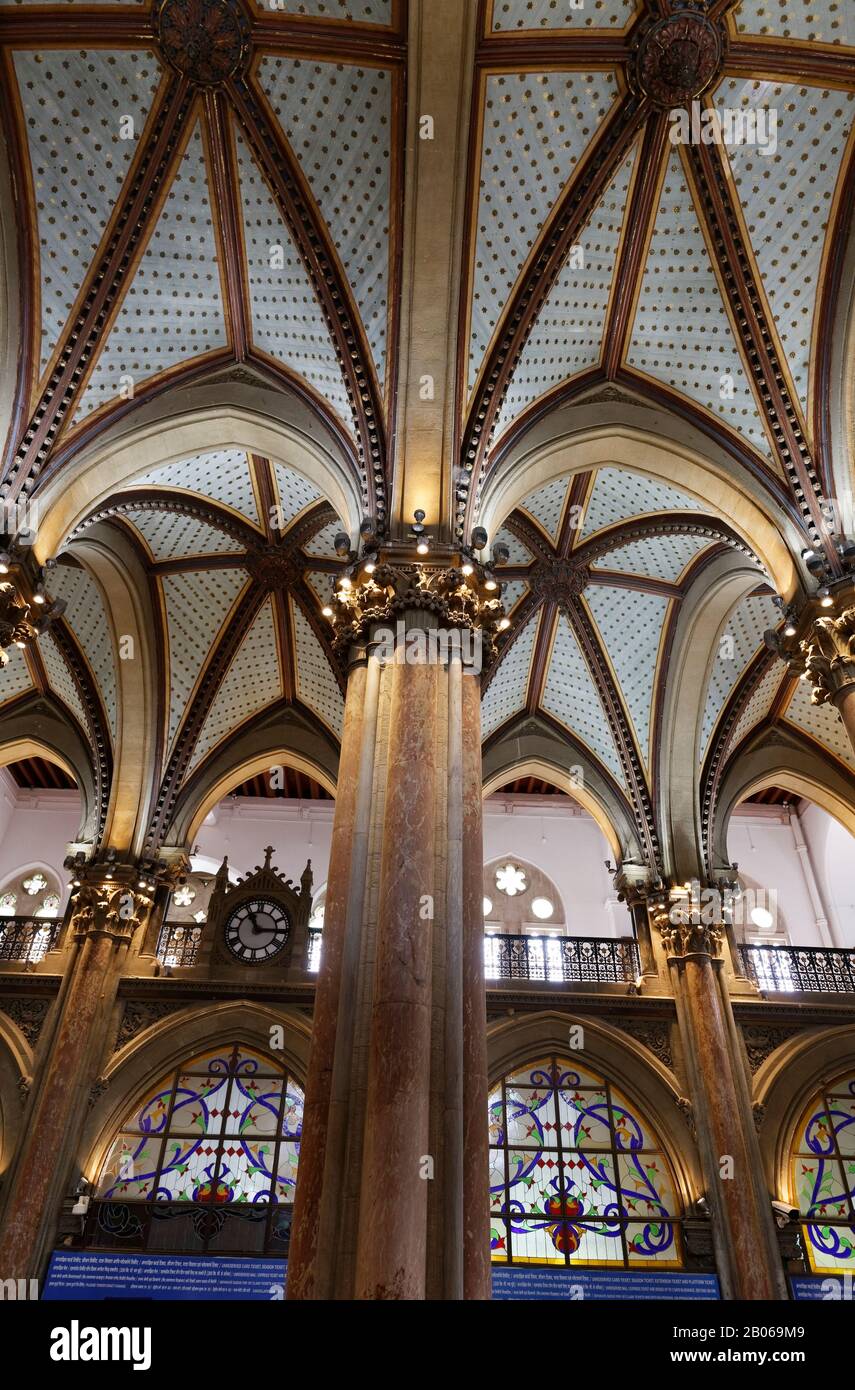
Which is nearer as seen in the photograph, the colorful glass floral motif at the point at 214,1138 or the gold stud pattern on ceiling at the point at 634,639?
the colorful glass floral motif at the point at 214,1138

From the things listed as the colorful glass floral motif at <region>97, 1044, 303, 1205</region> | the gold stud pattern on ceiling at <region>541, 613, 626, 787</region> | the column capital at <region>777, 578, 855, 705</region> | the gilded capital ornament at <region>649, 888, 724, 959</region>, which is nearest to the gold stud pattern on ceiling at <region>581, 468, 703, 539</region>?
the gold stud pattern on ceiling at <region>541, 613, 626, 787</region>

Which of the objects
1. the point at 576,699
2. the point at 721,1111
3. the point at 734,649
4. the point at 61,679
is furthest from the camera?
the point at 576,699

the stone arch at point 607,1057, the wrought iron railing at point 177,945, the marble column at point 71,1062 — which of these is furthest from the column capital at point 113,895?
the stone arch at point 607,1057

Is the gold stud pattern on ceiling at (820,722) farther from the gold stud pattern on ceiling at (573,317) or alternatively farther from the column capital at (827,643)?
the gold stud pattern on ceiling at (573,317)

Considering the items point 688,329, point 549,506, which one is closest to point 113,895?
point 549,506

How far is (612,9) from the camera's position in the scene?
754 centimetres

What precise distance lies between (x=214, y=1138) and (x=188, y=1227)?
98cm

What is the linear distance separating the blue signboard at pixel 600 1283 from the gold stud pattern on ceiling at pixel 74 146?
1005 cm

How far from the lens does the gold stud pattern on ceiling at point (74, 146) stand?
760 cm

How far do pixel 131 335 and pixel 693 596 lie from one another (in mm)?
7492

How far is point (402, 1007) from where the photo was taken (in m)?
5.06

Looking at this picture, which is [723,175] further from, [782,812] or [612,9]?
[782,812]

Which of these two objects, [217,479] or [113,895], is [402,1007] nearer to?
[113,895]
